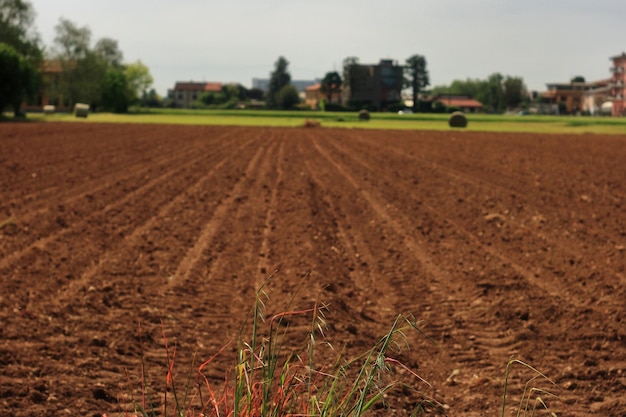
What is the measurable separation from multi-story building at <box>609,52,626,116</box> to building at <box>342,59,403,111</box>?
240 feet

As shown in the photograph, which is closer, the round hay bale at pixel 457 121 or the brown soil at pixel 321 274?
the brown soil at pixel 321 274

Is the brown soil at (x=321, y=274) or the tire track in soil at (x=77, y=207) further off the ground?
the tire track in soil at (x=77, y=207)

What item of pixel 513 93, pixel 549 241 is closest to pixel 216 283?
pixel 549 241

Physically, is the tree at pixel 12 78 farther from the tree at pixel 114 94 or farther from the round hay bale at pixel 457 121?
the tree at pixel 114 94

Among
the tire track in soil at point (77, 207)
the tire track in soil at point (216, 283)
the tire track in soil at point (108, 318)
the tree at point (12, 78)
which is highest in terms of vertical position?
the tree at point (12, 78)

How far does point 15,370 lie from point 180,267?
443 centimetres

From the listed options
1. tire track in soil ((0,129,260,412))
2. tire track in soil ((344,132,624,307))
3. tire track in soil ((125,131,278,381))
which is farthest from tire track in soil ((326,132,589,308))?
tire track in soil ((0,129,260,412))

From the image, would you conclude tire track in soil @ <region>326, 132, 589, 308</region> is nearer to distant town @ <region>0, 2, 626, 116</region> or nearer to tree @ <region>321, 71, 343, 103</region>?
distant town @ <region>0, 2, 626, 116</region>

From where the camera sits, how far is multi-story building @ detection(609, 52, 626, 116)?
154050 mm

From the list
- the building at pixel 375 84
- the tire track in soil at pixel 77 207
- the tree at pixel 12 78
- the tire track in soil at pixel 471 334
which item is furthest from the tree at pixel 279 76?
the tire track in soil at pixel 471 334

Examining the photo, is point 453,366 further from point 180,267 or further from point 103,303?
point 180,267

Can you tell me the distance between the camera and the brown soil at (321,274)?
6.98 m

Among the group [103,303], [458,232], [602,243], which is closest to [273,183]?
[458,232]

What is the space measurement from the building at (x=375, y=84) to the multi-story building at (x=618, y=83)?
73.2 metres
